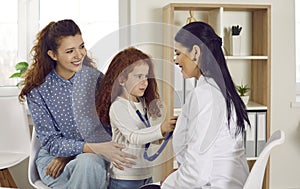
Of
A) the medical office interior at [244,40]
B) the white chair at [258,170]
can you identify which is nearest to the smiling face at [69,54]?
the white chair at [258,170]

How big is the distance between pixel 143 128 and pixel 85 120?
0.17 meters

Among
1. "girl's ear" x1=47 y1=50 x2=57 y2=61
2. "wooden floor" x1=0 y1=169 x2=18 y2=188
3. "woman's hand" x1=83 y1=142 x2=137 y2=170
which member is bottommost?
"wooden floor" x1=0 y1=169 x2=18 y2=188

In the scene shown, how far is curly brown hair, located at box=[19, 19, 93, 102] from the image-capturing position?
5.34 ft

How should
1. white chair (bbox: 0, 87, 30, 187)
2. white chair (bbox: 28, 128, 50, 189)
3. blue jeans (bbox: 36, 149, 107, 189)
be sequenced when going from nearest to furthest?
blue jeans (bbox: 36, 149, 107, 189) → white chair (bbox: 28, 128, 50, 189) → white chair (bbox: 0, 87, 30, 187)

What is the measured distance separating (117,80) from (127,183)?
11.6 inches

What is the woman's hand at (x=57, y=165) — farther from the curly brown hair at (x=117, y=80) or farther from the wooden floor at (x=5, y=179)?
the wooden floor at (x=5, y=179)

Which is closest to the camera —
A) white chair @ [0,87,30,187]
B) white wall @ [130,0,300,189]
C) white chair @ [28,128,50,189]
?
white chair @ [28,128,50,189]

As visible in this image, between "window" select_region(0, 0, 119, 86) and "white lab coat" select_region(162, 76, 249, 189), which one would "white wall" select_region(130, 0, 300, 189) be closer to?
"window" select_region(0, 0, 119, 86)

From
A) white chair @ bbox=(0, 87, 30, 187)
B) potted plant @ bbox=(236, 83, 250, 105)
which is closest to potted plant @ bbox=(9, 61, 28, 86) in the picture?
white chair @ bbox=(0, 87, 30, 187)

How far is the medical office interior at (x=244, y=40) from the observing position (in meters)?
2.94

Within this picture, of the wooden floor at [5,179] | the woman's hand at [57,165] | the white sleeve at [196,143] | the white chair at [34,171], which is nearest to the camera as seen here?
the white sleeve at [196,143]

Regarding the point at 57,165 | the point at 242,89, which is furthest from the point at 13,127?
the point at 57,165

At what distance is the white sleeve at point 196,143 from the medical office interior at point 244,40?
1.42m

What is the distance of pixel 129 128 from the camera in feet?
4.73
